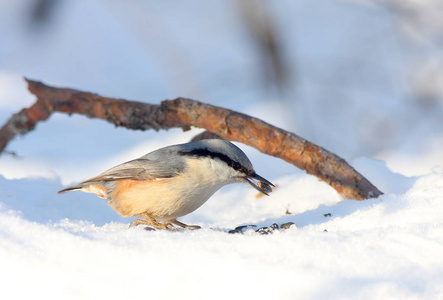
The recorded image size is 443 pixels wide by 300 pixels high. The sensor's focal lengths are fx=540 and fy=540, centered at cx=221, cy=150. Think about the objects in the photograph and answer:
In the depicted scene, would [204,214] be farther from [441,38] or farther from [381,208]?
[441,38]

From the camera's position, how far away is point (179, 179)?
247 centimetres

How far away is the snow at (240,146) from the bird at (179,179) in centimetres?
17

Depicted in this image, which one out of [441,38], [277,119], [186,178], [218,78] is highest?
[441,38]

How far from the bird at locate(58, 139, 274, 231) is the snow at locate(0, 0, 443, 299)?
165 mm

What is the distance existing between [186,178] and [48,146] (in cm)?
250

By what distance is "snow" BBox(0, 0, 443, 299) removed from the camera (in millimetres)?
1579

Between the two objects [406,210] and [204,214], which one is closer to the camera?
[406,210]

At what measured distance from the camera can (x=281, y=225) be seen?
8.38ft

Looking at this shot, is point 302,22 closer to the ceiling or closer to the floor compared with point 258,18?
closer to the ceiling

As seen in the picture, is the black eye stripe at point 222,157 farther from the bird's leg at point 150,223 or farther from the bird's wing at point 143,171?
the bird's leg at point 150,223

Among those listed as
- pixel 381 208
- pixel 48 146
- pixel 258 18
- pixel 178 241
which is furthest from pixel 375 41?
pixel 178 241

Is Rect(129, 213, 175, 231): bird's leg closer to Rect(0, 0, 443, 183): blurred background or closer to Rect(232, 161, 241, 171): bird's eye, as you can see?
Rect(232, 161, 241, 171): bird's eye

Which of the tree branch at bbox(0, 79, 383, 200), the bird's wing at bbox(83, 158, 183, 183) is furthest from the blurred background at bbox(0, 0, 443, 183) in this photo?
the bird's wing at bbox(83, 158, 183, 183)

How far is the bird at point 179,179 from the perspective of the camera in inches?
97.2
